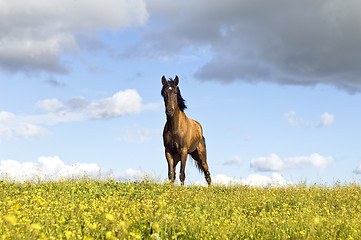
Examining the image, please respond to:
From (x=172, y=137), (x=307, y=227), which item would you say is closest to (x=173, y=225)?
(x=307, y=227)

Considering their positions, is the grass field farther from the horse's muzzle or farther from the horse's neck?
the horse's muzzle

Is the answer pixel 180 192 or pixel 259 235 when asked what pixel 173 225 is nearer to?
pixel 259 235

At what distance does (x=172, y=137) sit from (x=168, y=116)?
0.80 m

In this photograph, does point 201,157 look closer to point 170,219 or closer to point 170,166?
point 170,166

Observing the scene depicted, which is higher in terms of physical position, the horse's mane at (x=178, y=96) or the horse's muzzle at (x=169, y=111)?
the horse's mane at (x=178, y=96)

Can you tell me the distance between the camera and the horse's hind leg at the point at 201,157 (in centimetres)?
1700

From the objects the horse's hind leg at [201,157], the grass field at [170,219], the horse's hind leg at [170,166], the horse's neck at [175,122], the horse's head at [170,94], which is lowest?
the grass field at [170,219]

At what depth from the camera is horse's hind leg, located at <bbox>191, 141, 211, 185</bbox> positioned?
17000 millimetres

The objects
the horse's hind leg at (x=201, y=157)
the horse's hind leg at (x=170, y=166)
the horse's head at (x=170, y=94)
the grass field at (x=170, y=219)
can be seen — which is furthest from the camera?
the horse's hind leg at (x=201, y=157)

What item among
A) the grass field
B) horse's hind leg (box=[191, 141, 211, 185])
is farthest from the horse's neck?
horse's hind leg (box=[191, 141, 211, 185])

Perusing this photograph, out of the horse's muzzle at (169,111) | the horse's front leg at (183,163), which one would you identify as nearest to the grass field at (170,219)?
the horse's front leg at (183,163)

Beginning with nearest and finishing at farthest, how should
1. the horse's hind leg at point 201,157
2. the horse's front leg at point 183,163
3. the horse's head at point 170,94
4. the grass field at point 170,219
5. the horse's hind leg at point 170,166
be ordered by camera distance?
the grass field at point 170,219
the horse's head at point 170,94
the horse's hind leg at point 170,166
the horse's front leg at point 183,163
the horse's hind leg at point 201,157

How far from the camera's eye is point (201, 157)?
17062 mm

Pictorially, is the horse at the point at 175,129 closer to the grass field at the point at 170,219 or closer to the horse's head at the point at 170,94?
the horse's head at the point at 170,94
